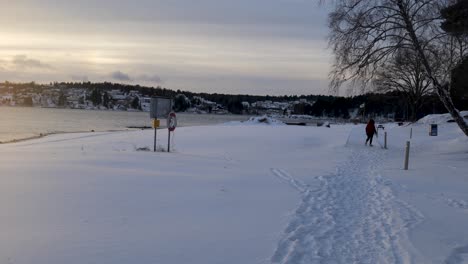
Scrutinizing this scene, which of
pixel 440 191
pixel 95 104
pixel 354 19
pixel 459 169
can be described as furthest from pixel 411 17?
pixel 95 104

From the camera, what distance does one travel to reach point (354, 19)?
61.5 ft

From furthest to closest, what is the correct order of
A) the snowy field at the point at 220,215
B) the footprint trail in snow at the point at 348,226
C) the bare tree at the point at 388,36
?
the bare tree at the point at 388,36 < the footprint trail in snow at the point at 348,226 < the snowy field at the point at 220,215

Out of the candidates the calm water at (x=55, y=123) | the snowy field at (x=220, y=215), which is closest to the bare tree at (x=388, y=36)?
the snowy field at (x=220, y=215)

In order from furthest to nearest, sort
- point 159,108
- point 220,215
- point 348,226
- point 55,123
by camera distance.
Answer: point 55,123 → point 159,108 → point 220,215 → point 348,226

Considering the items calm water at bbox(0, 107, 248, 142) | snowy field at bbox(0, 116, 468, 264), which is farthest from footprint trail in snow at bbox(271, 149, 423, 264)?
calm water at bbox(0, 107, 248, 142)

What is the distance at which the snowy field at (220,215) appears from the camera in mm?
5867

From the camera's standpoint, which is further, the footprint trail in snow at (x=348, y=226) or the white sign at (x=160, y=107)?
the white sign at (x=160, y=107)

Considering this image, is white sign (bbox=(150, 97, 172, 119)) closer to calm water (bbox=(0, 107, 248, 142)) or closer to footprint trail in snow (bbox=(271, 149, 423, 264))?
footprint trail in snow (bbox=(271, 149, 423, 264))

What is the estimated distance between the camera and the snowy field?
5867 millimetres

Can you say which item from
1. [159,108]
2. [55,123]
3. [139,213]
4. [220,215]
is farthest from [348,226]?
[55,123]

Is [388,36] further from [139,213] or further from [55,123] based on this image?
[55,123]

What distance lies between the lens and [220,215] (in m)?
8.03

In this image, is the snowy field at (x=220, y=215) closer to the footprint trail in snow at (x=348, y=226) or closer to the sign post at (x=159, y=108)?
the footprint trail in snow at (x=348, y=226)

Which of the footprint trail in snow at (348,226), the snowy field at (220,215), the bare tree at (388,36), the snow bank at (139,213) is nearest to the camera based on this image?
the snow bank at (139,213)
